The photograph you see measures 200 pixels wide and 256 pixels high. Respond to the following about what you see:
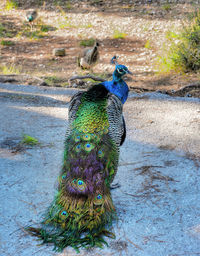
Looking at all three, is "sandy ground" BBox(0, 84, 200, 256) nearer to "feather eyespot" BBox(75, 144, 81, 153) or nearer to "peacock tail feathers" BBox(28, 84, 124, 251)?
"peacock tail feathers" BBox(28, 84, 124, 251)

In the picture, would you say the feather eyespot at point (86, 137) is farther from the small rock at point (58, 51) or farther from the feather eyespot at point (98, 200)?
the small rock at point (58, 51)

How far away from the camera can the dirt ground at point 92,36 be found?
803 cm

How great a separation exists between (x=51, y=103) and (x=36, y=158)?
2.01 m

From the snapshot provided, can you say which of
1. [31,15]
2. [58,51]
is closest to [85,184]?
[58,51]

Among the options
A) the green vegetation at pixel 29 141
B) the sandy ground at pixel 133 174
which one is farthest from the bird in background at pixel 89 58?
the green vegetation at pixel 29 141

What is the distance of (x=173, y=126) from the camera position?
17.0 ft

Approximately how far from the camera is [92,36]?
11.1 m

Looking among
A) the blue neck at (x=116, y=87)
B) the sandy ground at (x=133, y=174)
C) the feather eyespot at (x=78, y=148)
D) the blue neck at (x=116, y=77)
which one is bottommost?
Answer: the sandy ground at (x=133, y=174)

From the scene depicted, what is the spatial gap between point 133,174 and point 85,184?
1.21 meters

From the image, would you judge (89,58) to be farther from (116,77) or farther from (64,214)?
(64,214)

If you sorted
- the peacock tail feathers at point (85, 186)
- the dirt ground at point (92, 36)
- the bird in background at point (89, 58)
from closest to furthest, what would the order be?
the peacock tail feathers at point (85, 186) < the dirt ground at point (92, 36) < the bird in background at point (89, 58)

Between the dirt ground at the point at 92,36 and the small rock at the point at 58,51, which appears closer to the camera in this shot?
the dirt ground at the point at 92,36

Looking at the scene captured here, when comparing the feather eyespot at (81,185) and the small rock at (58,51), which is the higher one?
the feather eyespot at (81,185)

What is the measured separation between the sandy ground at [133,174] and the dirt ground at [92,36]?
147cm
